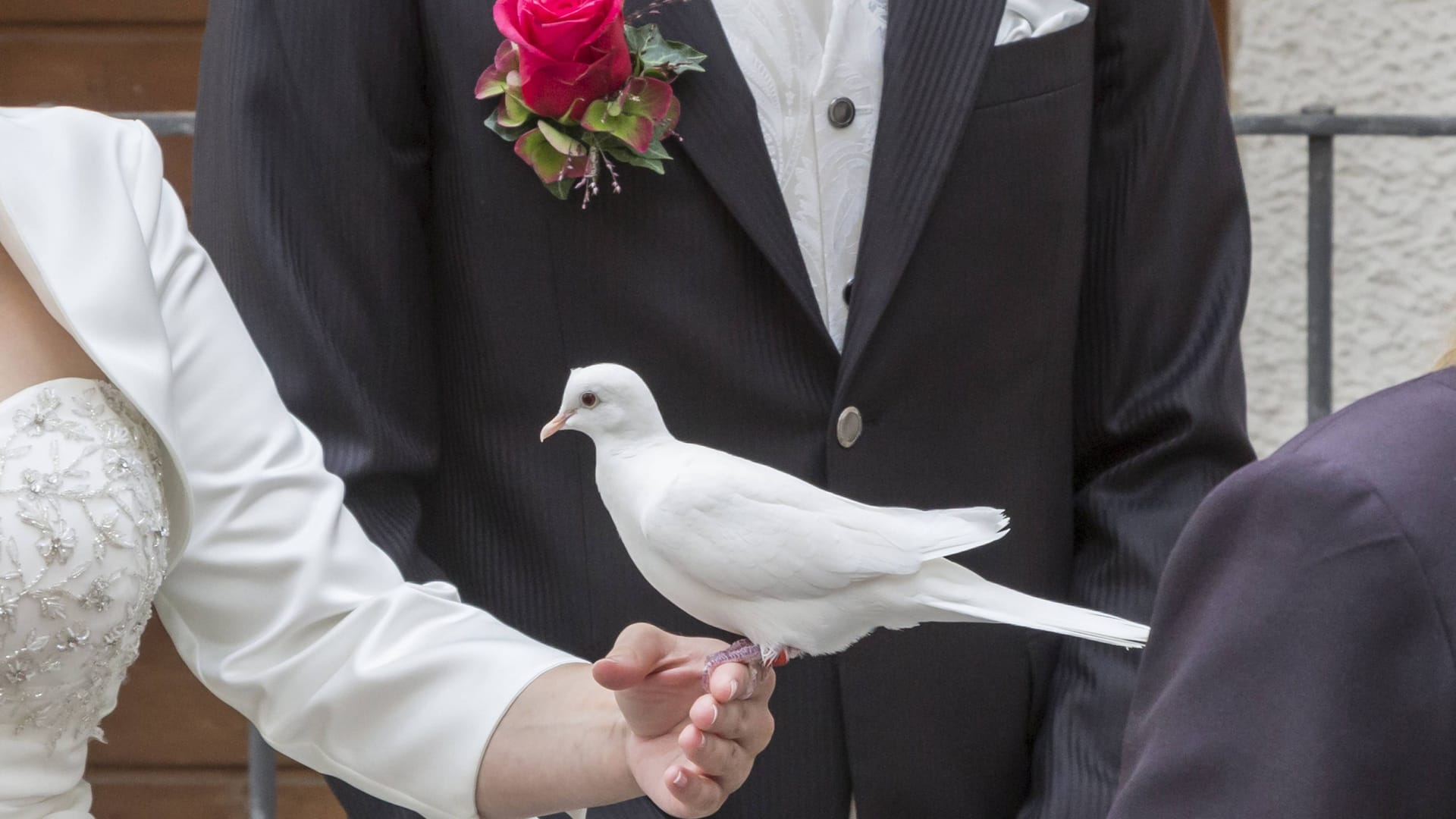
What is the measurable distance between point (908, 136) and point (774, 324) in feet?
0.52

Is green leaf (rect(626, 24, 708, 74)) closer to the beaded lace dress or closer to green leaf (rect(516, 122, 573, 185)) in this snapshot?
green leaf (rect(516, 122, 573, 185))

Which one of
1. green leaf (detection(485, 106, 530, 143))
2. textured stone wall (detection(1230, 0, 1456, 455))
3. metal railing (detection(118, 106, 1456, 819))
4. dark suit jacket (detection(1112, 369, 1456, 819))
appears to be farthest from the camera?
textured stone wall (detection(1230, 0, 1456, 455))

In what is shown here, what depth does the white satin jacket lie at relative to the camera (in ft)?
3.20

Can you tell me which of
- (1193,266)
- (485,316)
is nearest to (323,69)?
(485,316)

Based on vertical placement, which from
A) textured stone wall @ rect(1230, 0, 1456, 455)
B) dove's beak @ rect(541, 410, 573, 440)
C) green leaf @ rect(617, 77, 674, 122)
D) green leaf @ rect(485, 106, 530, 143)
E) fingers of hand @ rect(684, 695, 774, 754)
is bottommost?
textured stone wall @ rect(1230, 0, 1456, 455)

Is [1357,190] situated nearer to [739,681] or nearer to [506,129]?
[506,129]

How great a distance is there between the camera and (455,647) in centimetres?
100

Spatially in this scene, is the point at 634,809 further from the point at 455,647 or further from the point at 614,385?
the point at 614,385

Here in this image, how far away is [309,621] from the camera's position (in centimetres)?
98

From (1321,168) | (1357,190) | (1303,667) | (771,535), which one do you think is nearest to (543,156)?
(771,535)

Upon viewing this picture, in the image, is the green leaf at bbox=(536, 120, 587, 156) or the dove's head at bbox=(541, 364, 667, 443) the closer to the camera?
the dove's head at bbox=(541, 364, 667, 443)

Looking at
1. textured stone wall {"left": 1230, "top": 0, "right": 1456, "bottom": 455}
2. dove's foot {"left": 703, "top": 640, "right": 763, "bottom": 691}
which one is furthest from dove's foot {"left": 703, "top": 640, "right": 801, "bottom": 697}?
textured stone wall {"left": 1230, "top": 0, "right": 1456, "bottom": 455}

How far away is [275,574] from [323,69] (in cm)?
35

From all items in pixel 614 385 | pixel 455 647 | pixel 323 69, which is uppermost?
pixel 323 69
